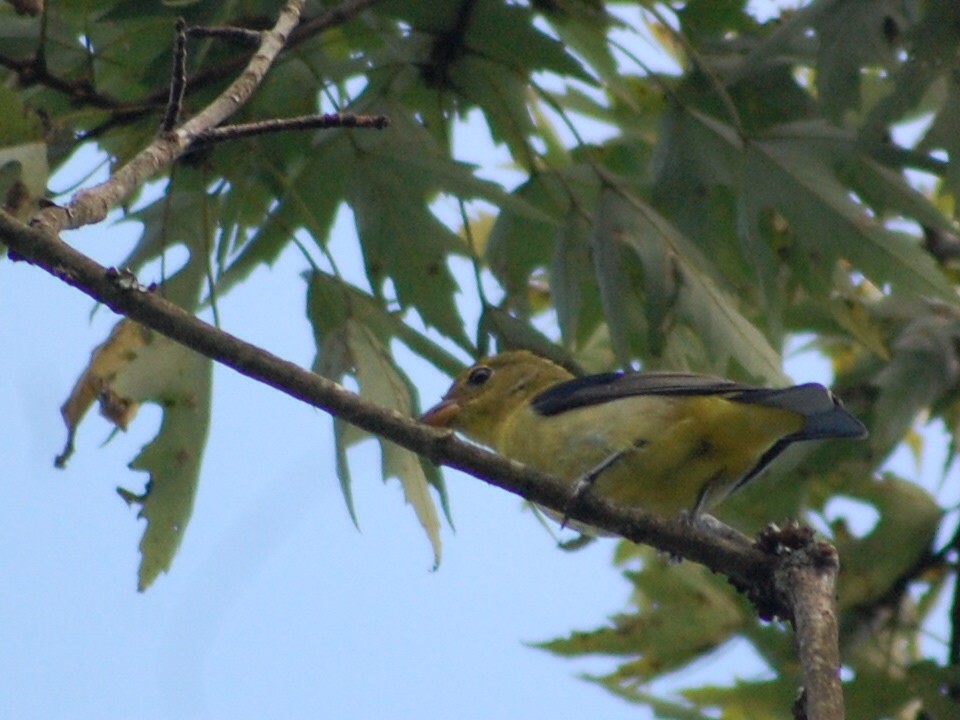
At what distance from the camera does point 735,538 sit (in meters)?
3.51

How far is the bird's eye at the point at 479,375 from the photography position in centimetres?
495

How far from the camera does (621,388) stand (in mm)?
4332

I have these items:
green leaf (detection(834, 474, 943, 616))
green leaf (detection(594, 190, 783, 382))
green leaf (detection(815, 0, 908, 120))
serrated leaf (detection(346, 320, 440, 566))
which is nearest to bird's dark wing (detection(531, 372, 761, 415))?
green leaf (detection(594, 190, 783, 382))

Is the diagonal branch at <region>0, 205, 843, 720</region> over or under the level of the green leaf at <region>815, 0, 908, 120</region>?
under

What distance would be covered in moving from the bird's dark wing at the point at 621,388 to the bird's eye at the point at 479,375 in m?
0.29

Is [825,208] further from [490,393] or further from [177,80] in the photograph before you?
[177,80]

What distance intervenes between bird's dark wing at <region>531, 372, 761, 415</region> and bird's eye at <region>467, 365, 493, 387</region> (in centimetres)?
29

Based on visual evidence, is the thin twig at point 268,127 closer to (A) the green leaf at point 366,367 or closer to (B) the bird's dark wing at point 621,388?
(A) the green leaf at point 366,367

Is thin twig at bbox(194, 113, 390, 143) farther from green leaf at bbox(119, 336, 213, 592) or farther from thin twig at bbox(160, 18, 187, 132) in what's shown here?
green leaf at bbox(119, 336, 213, 592)

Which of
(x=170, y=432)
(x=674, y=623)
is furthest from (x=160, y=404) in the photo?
(x=674, y=623)

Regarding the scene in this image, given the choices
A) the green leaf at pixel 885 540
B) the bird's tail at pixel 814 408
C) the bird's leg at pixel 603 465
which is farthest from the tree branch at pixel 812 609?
the green leaf at pixel 885 540

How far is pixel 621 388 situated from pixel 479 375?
79cm

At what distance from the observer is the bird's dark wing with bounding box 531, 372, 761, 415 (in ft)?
13.7

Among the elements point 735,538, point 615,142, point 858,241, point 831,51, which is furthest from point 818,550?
point 615,142
